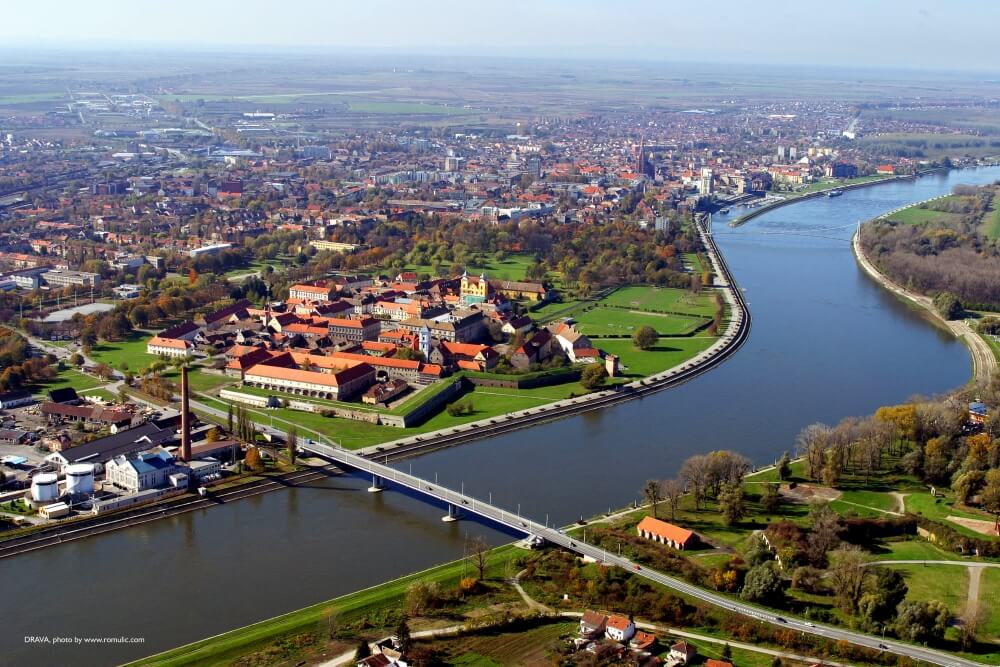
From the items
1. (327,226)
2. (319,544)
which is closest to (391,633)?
(319,544)

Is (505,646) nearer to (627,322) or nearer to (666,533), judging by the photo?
(666,533)

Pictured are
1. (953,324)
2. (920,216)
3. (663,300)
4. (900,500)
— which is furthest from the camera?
(920,216)

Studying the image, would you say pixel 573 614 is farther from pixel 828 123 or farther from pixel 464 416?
pixel 828 123

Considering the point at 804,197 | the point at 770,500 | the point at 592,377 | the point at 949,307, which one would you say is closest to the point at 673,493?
the point at 770,500

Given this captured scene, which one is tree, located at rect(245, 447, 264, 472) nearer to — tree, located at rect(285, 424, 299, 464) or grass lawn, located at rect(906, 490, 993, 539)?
tree, located at rect(285, 424, 299, 464)

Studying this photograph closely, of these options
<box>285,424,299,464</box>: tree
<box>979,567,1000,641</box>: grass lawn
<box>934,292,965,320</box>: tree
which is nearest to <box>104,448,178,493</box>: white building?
<box>285,424,299,464</box>: tree

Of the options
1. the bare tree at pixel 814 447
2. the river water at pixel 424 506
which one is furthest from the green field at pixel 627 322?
the bare tree at pixel 814 447

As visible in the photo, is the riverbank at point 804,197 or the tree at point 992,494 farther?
the riverbank at point 804,197

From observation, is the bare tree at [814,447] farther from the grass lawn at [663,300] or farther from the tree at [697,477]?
the grass lawn at [663,300]
